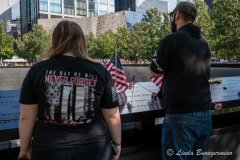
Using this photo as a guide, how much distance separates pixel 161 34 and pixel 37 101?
95.5 ft

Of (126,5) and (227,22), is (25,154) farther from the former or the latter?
(126,5)

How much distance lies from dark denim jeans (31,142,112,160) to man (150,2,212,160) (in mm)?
724

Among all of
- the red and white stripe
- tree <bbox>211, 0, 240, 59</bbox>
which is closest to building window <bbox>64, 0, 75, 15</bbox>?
tree <bbox>211, 0, 240, 59</bbox>

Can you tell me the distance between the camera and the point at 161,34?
95.9ft

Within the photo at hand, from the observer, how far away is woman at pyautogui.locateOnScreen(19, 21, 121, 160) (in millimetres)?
1474

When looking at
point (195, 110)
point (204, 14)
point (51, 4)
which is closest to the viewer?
point (195, 110)

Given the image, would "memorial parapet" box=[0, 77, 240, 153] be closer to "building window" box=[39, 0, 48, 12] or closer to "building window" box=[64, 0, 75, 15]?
"building window" box=[39, 0, 48, 12]

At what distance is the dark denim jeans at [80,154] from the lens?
144cm

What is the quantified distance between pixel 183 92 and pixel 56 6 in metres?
67.8

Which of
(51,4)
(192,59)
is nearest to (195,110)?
(192,59)

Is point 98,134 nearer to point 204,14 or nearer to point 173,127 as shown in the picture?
point 173,127

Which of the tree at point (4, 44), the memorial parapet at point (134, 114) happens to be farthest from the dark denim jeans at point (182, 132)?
the tree at point (4, 44)

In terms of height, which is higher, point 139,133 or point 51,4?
point 51,4

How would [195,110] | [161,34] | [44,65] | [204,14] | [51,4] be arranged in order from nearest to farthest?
[44,65] < [195,110] < [204,14] < [161,34] < [51,4]
